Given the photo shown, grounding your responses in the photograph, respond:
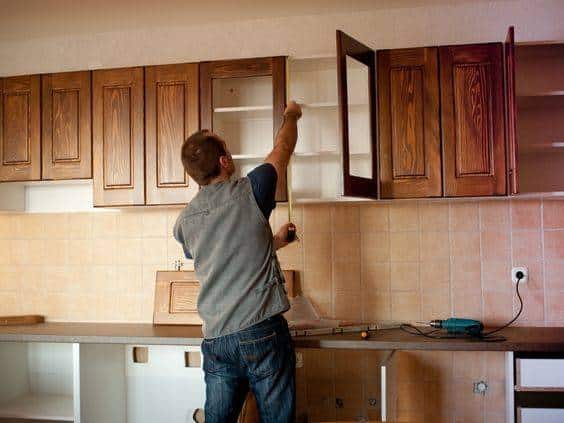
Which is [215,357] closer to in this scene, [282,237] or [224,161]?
[282,237]

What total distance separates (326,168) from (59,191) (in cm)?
151

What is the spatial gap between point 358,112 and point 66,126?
1477 millimetres

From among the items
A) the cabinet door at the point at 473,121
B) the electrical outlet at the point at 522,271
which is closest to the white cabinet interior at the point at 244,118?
the cabinet door at the point at 473,121

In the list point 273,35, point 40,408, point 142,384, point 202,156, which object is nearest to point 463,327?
point 202,156

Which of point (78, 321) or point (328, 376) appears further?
point (78, 321)

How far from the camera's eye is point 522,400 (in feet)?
6.86

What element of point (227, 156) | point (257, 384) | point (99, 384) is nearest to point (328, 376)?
point (257, 384)

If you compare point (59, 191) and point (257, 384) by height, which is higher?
point (59, 191)

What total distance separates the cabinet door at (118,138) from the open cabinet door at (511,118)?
66.8 inches

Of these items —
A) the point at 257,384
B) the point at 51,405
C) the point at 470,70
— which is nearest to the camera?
the point at 257,384

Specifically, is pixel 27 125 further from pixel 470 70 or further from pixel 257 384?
pixel 470 70

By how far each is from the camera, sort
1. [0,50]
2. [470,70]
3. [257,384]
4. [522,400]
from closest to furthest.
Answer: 1. [257,384]
2. [522,400]
3. [470,70]
4. [0,50]

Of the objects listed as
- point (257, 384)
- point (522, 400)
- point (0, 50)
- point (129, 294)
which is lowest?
point (522, 400)

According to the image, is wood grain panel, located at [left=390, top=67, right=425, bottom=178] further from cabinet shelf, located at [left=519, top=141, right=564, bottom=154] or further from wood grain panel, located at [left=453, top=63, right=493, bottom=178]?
cabinet shelf, located at [left=519, top=141, right=564, bottom=154]
